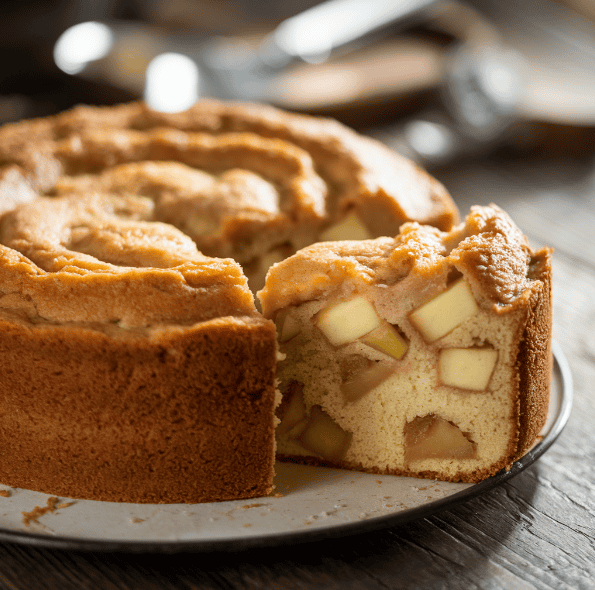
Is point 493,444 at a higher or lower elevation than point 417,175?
lower

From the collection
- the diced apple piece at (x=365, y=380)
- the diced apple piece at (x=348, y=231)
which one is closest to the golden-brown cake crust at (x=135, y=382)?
the diced apple piece at (x=365, y=380)

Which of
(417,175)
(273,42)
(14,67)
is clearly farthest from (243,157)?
(14,67)

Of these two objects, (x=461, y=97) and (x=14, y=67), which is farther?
(x=14, y=67)

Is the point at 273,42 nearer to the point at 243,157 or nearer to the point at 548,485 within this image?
the point at 243,157

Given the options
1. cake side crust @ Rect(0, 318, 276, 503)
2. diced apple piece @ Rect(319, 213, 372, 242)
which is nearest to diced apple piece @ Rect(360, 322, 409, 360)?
cake side crust @ Rect(0, 318, 276, 503)

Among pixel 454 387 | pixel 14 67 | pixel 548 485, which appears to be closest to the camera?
pixel 454 387

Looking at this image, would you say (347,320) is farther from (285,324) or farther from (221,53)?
(221,53)

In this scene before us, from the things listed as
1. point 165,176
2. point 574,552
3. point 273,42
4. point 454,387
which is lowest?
point 574,552
